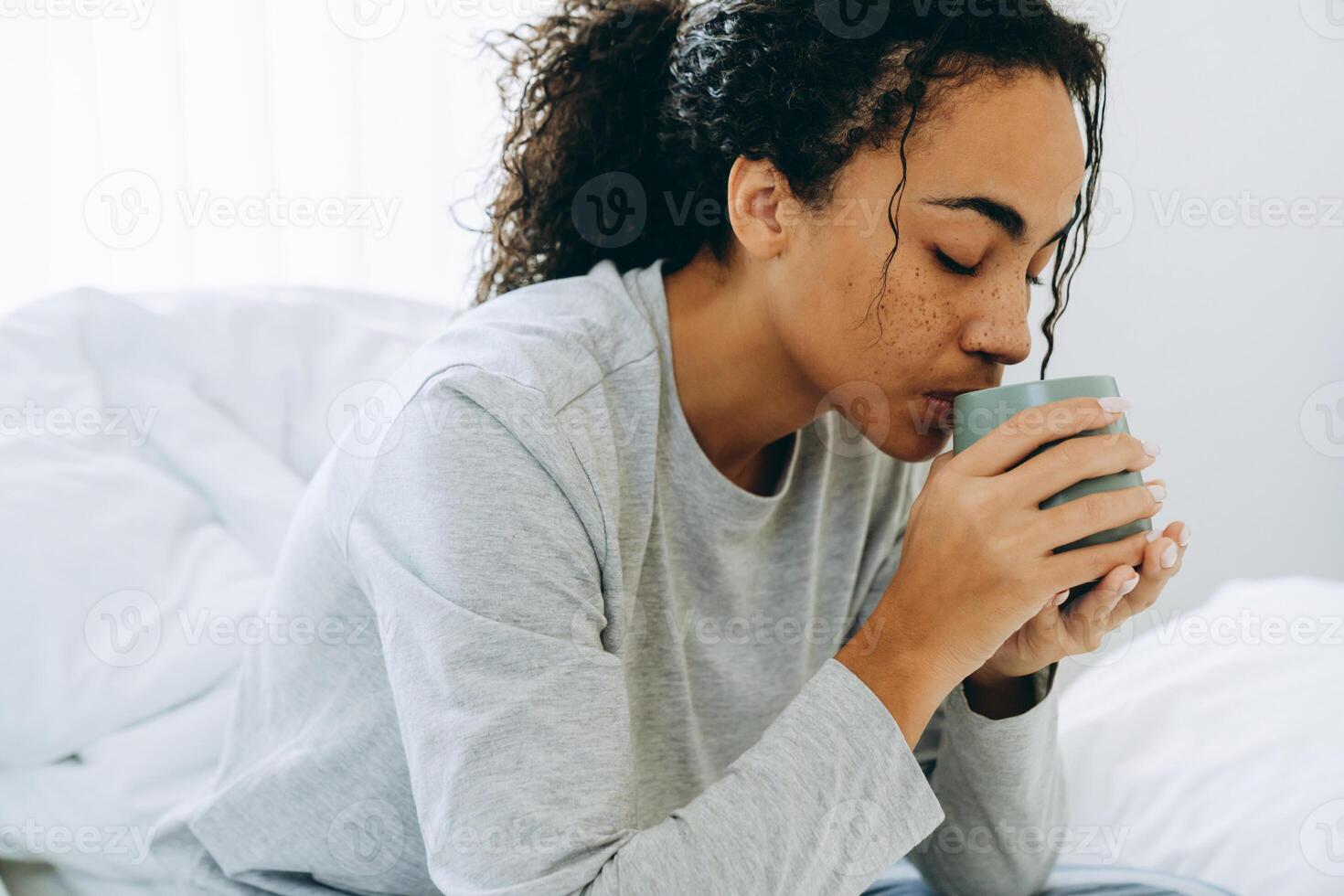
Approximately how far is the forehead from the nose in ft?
0.22

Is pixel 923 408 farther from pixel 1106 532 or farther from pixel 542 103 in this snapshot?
pixel 542 103

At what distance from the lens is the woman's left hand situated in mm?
812

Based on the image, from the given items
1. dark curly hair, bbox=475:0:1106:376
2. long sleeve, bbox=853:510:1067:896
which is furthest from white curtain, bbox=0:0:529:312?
long sleeve, bbox=853:510:1067:896

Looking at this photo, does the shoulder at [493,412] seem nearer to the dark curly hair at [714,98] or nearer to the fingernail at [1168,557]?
the dark curly hair at [714,98]

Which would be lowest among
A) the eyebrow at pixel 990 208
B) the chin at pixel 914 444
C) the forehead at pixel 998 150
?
the chin at pixel 914 444

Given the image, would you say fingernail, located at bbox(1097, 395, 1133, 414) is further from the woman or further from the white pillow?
the white pillow

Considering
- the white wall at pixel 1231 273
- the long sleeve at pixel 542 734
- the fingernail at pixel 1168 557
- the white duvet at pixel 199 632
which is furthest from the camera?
the white wall at pixel 1231 273

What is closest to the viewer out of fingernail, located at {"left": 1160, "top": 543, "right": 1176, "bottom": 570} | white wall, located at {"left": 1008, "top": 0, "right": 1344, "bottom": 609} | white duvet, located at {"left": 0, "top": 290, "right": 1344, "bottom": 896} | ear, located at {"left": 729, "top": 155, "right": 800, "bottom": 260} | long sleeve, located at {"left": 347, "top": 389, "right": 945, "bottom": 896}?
long sleeve, located at {"left": 347, "top": 389, "right": 945, "bottom": 896}

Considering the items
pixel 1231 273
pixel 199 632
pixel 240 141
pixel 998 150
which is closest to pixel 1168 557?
pixel 998 150

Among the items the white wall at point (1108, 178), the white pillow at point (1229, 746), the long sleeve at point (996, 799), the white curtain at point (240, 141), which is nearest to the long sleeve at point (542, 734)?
the long sleeve at point (996, 799)

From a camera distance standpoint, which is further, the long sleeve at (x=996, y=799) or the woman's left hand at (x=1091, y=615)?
the long sleeve at (x=996, y=799)

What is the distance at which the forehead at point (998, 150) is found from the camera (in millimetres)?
828

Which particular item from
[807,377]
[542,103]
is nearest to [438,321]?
[542,103]

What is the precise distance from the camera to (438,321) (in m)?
1.61
